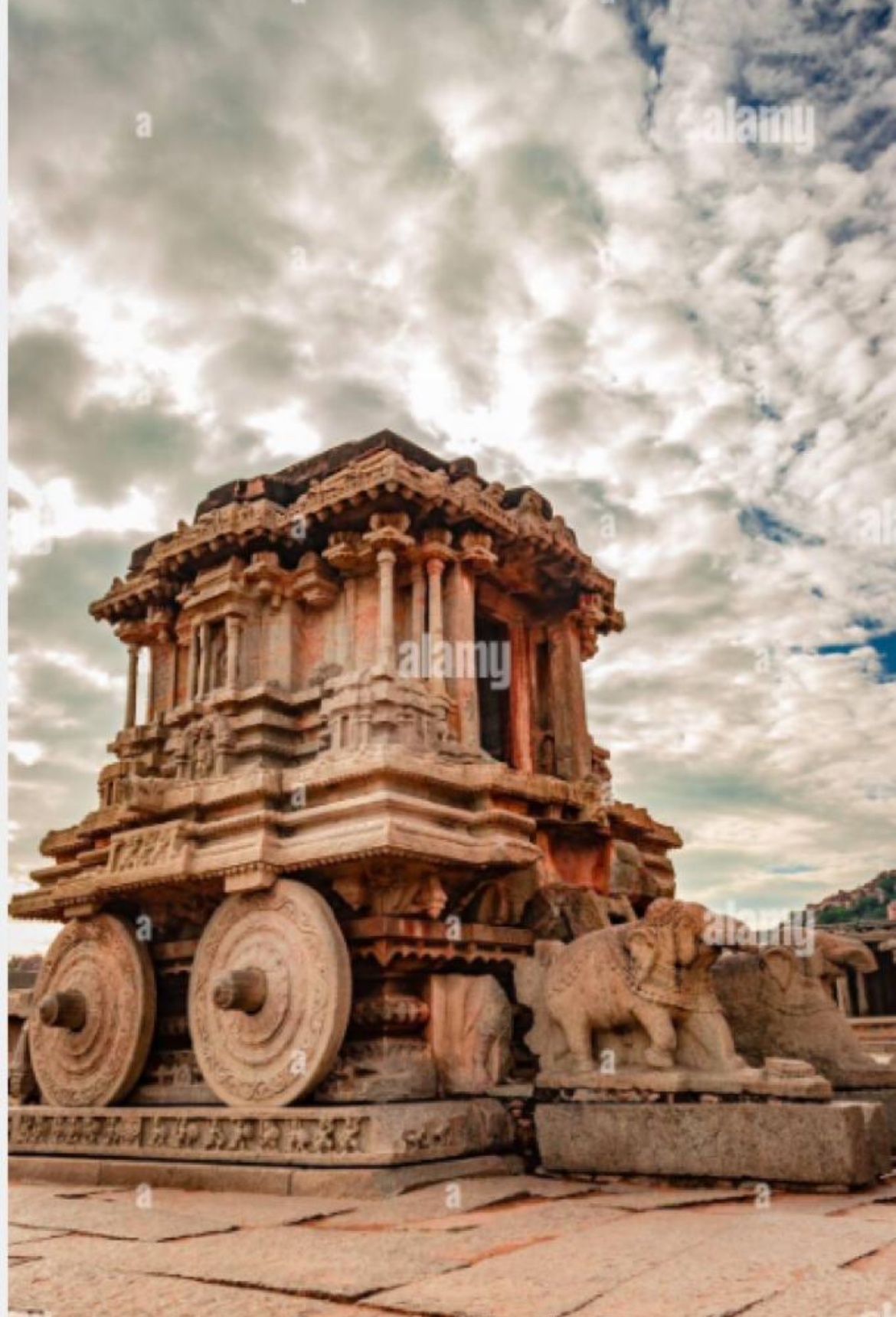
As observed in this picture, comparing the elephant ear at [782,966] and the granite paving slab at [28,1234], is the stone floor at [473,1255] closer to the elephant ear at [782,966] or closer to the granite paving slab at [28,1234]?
the granite paving slab at [28,1234]

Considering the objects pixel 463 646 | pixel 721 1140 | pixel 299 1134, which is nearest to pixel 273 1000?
pixel 299 1134

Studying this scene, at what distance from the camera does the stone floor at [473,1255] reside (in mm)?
4289

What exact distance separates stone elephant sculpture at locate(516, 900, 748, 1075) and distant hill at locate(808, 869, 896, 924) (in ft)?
96.1

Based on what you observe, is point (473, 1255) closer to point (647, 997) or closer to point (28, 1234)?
point (28, 1234)

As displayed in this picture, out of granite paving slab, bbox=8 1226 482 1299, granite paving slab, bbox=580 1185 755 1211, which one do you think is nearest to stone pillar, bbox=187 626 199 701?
granite paving slab, bbox=8 1226 482 1299

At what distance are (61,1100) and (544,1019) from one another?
15.6ft

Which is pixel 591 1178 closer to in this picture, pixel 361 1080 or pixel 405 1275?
pixel 361 1080

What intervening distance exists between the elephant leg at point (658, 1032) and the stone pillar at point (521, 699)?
436cm

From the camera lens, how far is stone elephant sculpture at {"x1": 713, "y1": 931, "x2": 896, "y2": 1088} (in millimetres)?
8914

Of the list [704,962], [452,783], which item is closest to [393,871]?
[452,783]

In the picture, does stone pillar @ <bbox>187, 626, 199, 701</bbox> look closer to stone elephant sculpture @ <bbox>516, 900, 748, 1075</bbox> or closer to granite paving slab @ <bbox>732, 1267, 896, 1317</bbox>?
stone elephant sculpture @ <bbox>516, 900, 748, 1075</bbox>

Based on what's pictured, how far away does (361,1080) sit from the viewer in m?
8.48

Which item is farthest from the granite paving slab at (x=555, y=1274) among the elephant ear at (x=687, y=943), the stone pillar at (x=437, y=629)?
the stone pillar at (x=437, y=629)

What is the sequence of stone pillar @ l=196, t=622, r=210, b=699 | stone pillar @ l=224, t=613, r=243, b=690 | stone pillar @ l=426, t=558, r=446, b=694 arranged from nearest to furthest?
1. stone pillar @ l=426, t=558, r=446, b=694
2. stone pillar @ l=224, t=613, r=243, b=690
3. stone pillar @ l=196, t=622, r=210, b=699
